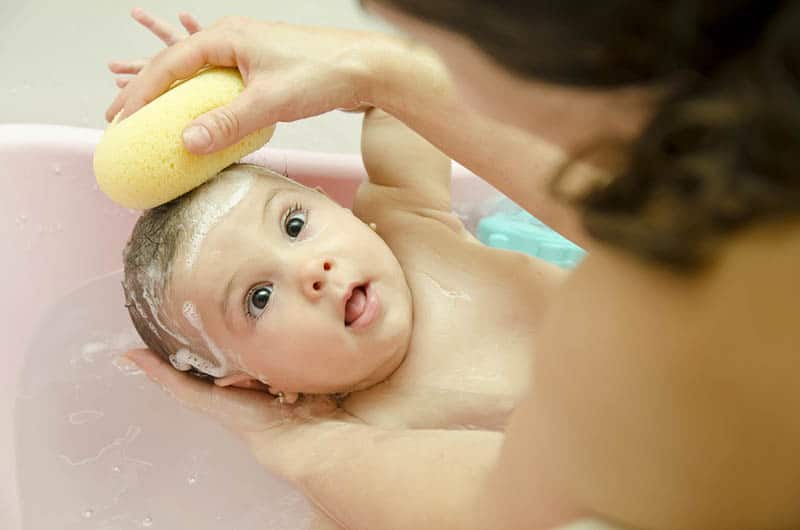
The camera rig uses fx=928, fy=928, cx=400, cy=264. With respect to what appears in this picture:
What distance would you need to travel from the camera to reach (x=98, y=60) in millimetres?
2104

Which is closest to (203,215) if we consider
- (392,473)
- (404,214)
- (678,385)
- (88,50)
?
(404,214)

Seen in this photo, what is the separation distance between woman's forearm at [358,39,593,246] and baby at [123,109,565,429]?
151 mm

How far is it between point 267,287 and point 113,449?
0.45 meters

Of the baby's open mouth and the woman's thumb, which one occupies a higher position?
the woman's thumb

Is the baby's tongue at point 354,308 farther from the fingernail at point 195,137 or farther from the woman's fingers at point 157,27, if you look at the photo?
the woman's fingers at point 157,27

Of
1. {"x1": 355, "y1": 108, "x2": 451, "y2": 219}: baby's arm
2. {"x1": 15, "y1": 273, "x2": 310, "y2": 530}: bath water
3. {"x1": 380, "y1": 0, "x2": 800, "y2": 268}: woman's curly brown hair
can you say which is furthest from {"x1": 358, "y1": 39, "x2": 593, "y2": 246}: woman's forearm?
{"x1": 380, "y1": 0, "x2": 800, "y2": 268}: woman's curly brown hair

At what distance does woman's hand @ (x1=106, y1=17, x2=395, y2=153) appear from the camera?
110 centimetres

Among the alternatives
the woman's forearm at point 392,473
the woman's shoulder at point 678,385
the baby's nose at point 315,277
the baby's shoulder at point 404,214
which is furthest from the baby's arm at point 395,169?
the woman's shoulder at point 678,385

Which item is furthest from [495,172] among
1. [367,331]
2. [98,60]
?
[98,60]

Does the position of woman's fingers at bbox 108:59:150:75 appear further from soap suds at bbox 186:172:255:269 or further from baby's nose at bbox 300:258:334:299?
baby's nose at bbox 300:258:334:299

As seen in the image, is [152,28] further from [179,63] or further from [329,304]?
[329,304]

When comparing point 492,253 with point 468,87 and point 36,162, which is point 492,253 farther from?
point 468,87

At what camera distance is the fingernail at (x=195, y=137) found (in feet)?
3.49

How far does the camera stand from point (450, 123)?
1.20 metres
